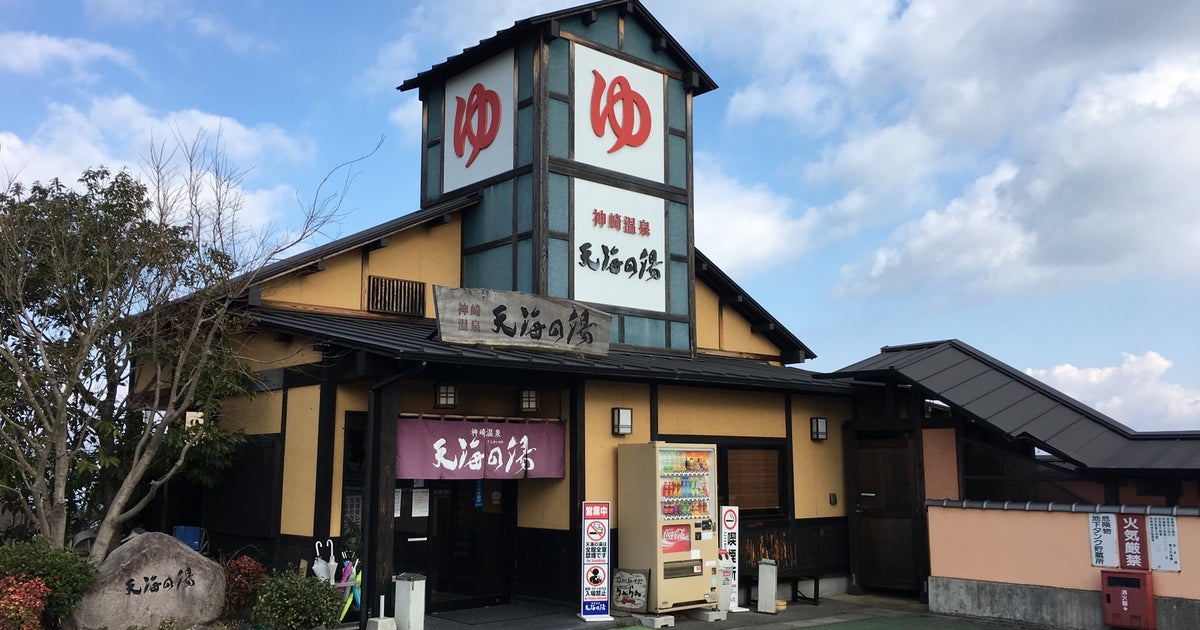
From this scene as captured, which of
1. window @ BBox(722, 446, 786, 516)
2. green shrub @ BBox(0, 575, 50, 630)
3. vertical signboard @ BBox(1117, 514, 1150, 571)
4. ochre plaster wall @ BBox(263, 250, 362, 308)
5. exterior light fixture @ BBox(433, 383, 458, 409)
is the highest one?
ochre plaster wall @ BBox(263, 250, 362, 308)

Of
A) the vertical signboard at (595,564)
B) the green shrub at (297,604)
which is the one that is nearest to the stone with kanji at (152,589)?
the green shrub at (297,604)

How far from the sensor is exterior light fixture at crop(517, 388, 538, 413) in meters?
12.9

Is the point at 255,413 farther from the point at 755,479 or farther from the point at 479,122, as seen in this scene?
the point at 755,479

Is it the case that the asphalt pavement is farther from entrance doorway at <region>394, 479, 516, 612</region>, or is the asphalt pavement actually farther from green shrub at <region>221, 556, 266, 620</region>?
green shrub at <region>221, 556, 266, 620</region>

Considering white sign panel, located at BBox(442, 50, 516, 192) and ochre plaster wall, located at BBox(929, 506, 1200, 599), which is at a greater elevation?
white sign panel, located at BBox(442, 50, 516, 192)

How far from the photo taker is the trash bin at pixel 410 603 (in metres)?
10.3

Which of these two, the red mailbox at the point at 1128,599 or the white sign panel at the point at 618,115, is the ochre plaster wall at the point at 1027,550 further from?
the white sign panel at the point at 618,115

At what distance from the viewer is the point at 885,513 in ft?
49.5

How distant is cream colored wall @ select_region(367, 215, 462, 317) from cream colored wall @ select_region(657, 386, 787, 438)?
12.9 feet

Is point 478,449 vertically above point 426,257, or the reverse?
point 426,257

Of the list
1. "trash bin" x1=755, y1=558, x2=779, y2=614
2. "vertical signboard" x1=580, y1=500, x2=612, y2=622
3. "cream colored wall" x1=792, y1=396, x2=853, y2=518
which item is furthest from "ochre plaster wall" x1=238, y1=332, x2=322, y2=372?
"cream colored wall" x1=792, y1=396, x2=853, y2=518

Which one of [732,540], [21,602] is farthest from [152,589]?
[732,540]

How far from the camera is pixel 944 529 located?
13.3 m

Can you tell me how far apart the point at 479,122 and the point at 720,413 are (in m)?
6.14
